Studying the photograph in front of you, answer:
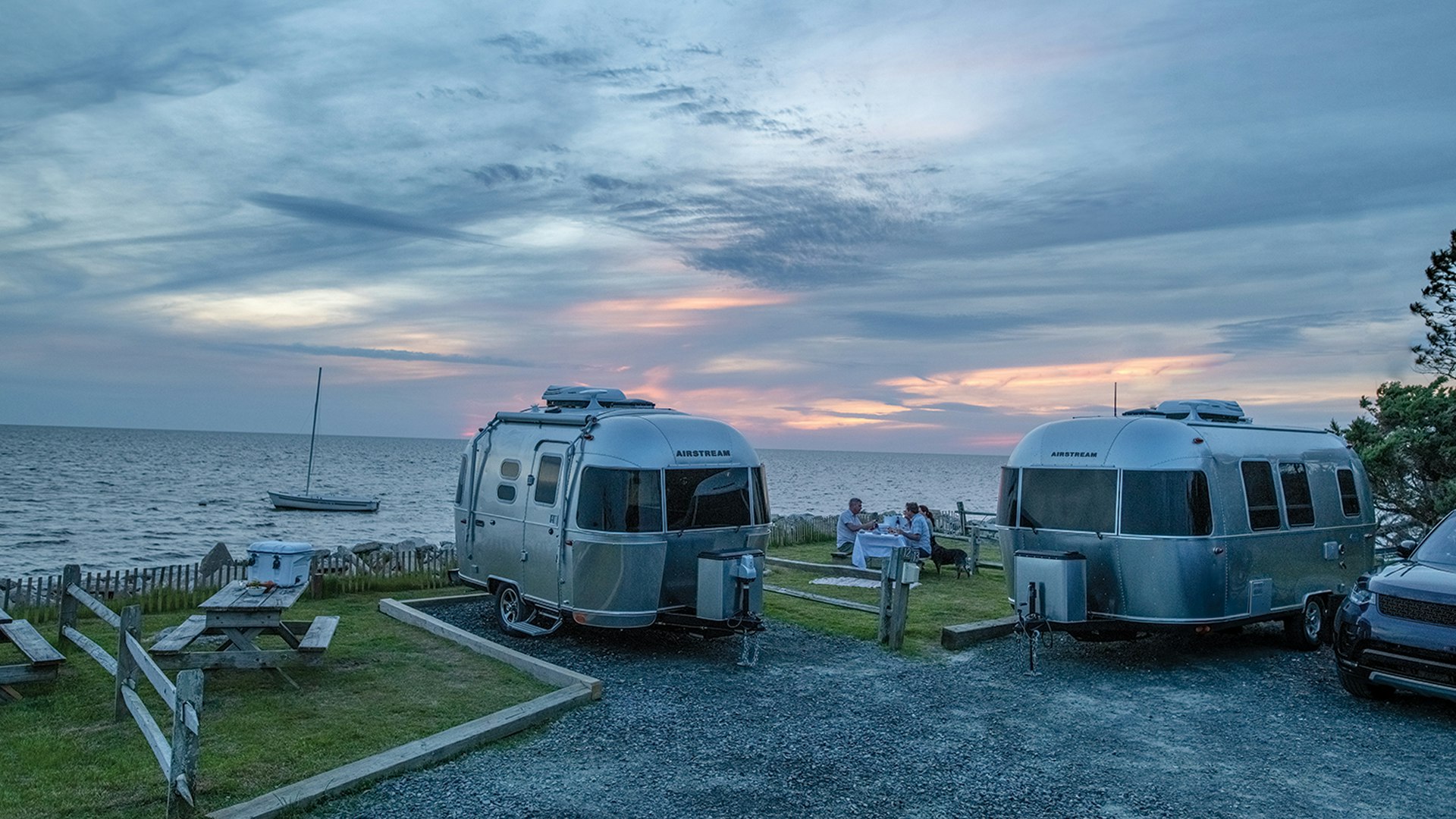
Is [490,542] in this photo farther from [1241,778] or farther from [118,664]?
[1241,778]

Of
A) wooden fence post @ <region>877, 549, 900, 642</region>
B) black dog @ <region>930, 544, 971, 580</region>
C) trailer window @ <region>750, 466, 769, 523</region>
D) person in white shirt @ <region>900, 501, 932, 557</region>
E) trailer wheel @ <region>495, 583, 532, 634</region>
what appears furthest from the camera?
person in white shirt @ <region>900, 501, 932, 557</region>

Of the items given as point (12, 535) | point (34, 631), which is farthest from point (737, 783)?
point (12, 535)

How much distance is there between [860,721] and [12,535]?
43.3 meters

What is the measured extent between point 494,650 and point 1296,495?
9.97 metres

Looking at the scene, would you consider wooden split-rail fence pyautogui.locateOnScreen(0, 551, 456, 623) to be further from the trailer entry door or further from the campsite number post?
the campsite number post

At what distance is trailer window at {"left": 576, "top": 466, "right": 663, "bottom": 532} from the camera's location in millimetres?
10844

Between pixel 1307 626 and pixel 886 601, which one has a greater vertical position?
pixel 886 601

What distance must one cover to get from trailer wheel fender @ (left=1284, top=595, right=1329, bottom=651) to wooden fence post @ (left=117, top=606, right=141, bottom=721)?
12.6 metres

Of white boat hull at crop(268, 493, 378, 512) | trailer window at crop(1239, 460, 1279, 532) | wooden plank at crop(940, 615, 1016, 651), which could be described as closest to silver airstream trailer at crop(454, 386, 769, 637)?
wooden plank at crop(940, 615, 1016, 651)

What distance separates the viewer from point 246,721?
8.16 m

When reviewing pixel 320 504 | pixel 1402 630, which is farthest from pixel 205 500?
pixel 1402 630

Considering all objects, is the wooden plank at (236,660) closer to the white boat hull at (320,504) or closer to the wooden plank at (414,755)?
the wooden plank at (414,755)

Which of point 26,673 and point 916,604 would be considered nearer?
point 26,673

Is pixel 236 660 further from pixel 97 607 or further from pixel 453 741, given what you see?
pixel 453 741
